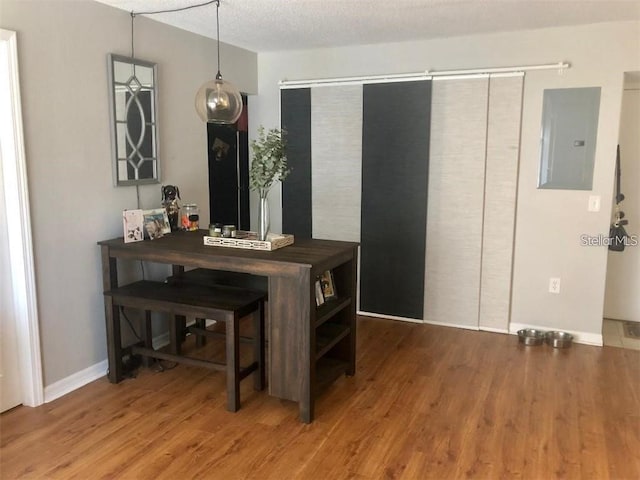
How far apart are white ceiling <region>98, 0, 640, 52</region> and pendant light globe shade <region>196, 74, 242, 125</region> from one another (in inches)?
25.5

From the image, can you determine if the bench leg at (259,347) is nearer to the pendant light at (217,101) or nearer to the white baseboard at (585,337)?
the pendant light at (217,101)

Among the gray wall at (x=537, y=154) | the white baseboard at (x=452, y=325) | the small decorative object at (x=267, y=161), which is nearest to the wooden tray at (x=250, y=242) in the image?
the small decorative object at (x=267, y=161)

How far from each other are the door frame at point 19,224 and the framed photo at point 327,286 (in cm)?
159

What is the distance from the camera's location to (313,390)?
9.18 feet

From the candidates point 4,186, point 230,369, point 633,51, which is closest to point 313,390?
point 230,369

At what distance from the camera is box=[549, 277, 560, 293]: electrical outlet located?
404 cm

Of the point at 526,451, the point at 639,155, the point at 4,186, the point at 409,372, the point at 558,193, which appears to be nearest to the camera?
the point at 526,451

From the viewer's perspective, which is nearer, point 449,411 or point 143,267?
point 449,411

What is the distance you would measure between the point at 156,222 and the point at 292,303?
1250mm

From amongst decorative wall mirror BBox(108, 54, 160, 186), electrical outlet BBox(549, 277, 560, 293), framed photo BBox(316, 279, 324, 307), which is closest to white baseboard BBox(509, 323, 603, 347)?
electrical outlet BBox(549, 277, 560, 293)

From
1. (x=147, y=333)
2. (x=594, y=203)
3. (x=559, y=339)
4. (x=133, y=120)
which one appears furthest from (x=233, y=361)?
(x=594, y=203)

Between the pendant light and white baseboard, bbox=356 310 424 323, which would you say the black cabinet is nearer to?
white baseboard, bbox=356 310 424 323

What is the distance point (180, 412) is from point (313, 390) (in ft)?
2.46

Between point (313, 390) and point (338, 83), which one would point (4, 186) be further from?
point (338, 83)
